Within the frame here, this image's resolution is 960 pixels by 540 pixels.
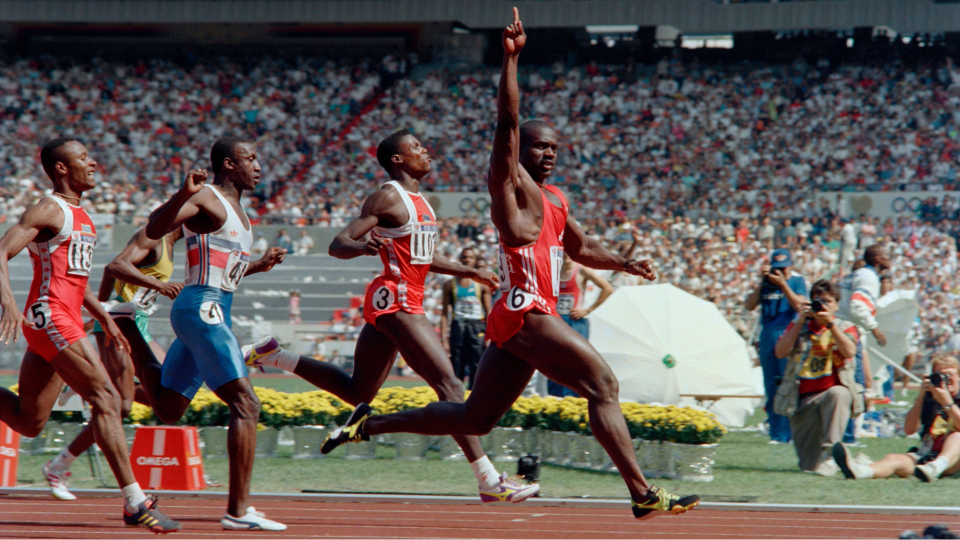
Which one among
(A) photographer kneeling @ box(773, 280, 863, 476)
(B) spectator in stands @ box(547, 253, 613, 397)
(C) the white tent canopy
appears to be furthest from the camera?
(B) spectator in stands @ box(547, 253, 613, 397)

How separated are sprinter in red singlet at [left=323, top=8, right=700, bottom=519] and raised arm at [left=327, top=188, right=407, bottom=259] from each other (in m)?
0.95

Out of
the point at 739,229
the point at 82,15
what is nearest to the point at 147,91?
the point at 82,15

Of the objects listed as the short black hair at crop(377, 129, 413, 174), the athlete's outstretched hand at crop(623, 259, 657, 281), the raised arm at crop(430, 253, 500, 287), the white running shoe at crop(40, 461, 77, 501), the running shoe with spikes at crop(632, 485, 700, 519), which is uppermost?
the short black hair at crop(377, 129, 413, 174)

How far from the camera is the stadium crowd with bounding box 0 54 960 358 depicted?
2222cm

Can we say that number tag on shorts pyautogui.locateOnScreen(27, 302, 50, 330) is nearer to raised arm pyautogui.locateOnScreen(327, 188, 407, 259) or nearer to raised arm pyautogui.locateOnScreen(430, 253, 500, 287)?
raised arm pyautogui.locateOnScreen(327, 188, 407, 259)

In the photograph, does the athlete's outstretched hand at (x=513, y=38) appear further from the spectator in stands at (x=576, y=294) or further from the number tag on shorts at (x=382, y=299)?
the spectator in stands at (x=576, y=294)

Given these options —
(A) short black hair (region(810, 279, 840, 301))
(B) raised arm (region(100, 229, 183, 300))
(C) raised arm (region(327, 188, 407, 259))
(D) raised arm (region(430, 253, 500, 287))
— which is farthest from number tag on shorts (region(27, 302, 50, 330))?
(A) short black hair (region(810, 279, 840, 301))

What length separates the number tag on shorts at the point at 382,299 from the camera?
239 inches

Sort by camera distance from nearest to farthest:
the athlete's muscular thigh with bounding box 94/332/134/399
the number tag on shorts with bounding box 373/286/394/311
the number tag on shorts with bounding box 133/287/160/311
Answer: the number tag on shorts with bounding box 373/286/394/311, the athlete's muscular thigh with bounding box 94/332/134/399, the number tag on shorts with bounding box 133/287/160/311

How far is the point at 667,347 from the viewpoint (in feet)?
35.0

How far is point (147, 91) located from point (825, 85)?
1893 cm

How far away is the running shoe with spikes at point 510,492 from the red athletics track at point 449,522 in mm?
134

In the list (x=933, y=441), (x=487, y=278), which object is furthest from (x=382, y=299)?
(x=933, y=441)

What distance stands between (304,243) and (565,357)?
19.4 metres
